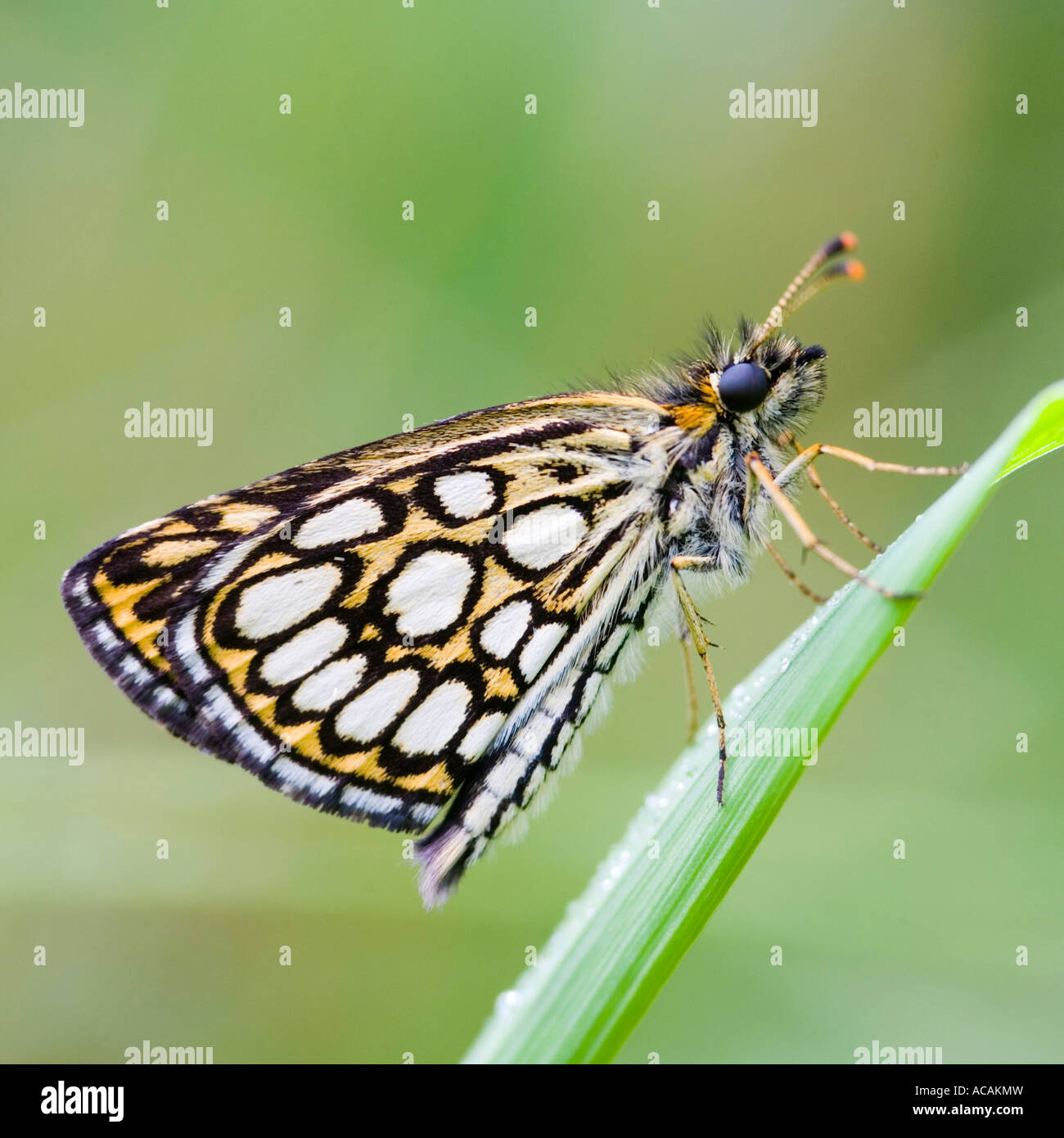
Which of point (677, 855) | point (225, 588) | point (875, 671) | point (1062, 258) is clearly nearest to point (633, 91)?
point (1062, 258)

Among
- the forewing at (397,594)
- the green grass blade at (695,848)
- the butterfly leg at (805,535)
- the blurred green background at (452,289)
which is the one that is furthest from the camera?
the blurred green background at (452,289)

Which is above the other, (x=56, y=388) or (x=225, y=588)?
(x=56, y=388)

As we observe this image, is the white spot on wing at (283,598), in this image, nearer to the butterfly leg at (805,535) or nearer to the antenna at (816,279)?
the butterfly leg at (805,535)

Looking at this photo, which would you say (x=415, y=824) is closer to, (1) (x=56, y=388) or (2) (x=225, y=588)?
(2) (x=225, y=588)

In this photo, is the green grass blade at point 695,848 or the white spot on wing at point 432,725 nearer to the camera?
the green grass blade at point 695,848

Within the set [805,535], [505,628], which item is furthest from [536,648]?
[805,535]

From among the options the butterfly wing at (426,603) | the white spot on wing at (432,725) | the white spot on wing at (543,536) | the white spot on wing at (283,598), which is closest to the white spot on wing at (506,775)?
the butterfly wing at (426,603)

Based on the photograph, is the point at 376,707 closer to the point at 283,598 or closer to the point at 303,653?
the point at 303,653

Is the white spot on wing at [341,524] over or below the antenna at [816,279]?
below
